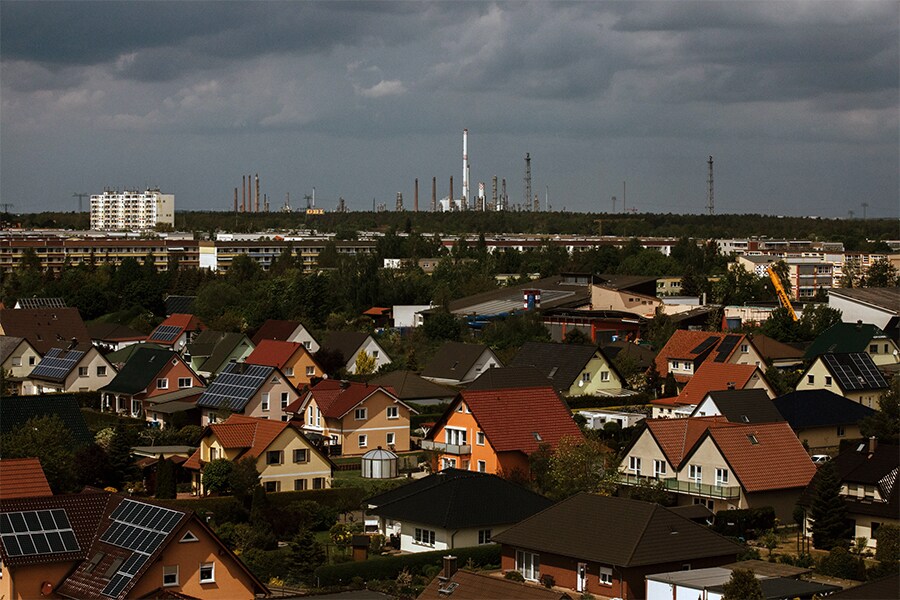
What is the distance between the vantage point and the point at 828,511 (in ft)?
90.7

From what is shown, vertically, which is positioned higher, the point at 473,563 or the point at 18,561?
the point at 18,561

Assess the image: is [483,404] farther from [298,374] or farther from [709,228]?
[709,228]

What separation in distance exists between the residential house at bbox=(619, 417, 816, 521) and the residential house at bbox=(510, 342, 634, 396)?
1299 centimetres

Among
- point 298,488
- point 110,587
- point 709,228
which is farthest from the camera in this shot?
point 709,228

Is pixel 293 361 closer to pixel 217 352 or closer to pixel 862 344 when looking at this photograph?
pixel 217 352

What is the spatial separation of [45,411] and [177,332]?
26635mm

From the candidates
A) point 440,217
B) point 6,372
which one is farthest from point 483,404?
point 440,217

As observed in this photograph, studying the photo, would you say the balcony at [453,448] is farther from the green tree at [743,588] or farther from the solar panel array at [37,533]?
the solar panel array at [37,533]

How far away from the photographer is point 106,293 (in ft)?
247

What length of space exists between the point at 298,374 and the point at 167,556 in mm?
28420

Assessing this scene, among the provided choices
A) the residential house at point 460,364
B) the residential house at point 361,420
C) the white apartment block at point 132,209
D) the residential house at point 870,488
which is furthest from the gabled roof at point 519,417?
the white apartment block at point 132,209

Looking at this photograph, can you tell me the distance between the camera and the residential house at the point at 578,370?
4559cm

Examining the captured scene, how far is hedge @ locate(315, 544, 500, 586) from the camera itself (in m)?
24.0

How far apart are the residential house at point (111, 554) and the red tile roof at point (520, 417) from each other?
1443 centimetres
